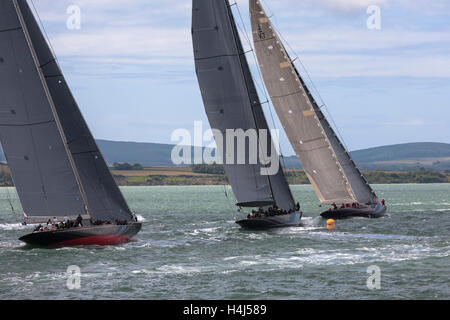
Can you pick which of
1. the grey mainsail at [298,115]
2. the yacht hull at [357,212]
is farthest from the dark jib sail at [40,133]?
the yacht hull at [357,212]

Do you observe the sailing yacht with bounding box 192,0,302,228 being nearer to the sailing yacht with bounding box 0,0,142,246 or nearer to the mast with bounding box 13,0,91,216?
the sailing yacht with bounding box 0,0,142,246

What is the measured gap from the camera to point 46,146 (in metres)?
50.2

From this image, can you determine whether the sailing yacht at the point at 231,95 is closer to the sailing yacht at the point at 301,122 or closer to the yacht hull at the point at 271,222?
the yacht hull at the point at 271,222

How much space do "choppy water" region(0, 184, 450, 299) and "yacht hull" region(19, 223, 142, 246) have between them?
1.87ft

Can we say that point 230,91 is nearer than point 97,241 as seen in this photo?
No

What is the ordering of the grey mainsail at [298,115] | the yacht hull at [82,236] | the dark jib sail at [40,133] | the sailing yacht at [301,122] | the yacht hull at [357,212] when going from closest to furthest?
the yacht hull at [82,236], the dark jib sail at [40,133], the yacht hull at [357,212], the sailing yacht at [301,122], the grey mainsail at [298,115]

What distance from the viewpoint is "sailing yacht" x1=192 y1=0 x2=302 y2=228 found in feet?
195

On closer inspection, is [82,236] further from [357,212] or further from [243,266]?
[357,212]

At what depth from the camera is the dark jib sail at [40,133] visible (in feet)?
162

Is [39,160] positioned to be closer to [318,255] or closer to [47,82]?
[47,82]

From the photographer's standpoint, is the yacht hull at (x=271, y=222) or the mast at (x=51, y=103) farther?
the yacht hull at (x=271, y=222)

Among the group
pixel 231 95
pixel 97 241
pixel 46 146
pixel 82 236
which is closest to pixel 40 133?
pixel 46 146

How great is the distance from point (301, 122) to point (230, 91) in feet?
48.7

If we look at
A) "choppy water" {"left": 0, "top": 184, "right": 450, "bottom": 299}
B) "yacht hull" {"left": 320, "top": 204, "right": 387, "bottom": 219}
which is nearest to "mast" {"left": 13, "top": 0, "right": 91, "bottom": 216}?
"choppy water" {"left": 0, "top": 184, "right": 450, "bottom": 299}
